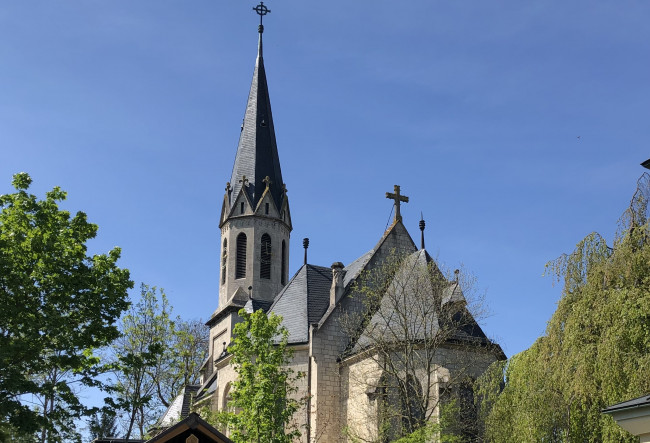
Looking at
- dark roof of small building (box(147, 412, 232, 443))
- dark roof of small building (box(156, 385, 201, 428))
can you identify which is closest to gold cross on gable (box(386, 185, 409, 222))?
dark roof of small building (box(156, 385, 201, 428))

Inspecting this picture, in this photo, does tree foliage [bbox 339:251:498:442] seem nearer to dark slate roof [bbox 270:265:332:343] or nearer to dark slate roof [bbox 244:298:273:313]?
dark slate roof [bbox 270:265:332:343]

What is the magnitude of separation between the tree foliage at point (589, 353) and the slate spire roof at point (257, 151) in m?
28.4

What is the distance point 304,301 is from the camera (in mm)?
35031

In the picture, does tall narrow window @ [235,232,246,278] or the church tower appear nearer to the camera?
the church tower

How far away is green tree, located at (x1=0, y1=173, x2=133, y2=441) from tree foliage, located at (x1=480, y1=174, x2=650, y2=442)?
11.5 m

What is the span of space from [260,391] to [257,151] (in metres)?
23.3

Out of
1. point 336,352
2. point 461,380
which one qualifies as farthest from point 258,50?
point 461,380

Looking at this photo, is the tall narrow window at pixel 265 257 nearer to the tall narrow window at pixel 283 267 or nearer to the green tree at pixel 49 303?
the tall narrow window at pixel 283 267

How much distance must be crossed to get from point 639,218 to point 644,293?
7.15 feet

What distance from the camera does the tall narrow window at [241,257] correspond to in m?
44.6

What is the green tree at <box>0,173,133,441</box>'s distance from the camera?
21.2 m

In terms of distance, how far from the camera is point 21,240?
2266cm

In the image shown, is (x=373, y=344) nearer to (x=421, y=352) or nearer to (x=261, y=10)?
(x=421, y=352)

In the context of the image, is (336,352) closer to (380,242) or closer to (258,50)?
(380,242)
